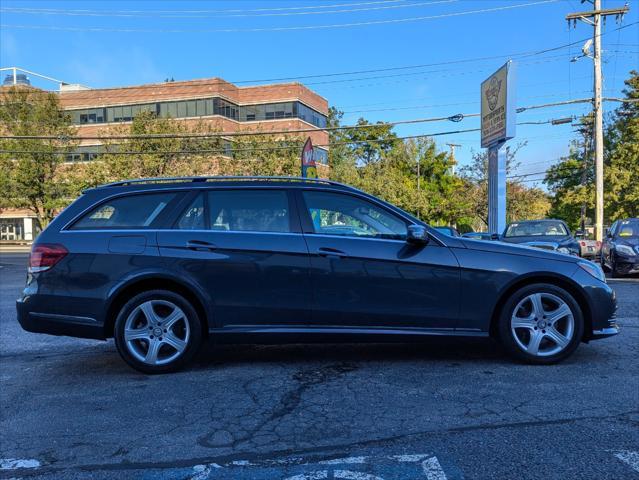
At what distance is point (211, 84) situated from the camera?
4744cm

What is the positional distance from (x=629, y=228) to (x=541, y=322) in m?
10.3

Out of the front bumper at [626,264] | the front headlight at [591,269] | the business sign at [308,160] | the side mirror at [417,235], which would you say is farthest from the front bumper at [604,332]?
the business sign at [308,160]

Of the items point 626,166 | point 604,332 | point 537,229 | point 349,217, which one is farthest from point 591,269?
point 626,166

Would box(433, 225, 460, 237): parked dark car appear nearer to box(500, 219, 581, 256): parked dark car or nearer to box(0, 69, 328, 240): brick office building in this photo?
box(500, 219, 581, 256): parked dark car

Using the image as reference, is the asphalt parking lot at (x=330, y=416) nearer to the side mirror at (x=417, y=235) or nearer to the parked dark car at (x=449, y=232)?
the side mirror at (x=417, y=235)

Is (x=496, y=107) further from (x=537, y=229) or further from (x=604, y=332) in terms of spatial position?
(x=604, y=332)

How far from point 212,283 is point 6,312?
19.4 ft

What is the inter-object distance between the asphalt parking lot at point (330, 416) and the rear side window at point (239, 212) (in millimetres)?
1327

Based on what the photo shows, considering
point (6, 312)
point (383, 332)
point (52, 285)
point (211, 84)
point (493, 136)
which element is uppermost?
point (211, 84)

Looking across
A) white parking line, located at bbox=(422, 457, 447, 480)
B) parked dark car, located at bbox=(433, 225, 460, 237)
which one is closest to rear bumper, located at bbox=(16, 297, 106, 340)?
white parking line, located at bbox=(422, 457, 447, 480)

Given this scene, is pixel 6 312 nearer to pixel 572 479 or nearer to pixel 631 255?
pixel 572 479

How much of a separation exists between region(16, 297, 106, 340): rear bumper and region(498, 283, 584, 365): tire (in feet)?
11.9

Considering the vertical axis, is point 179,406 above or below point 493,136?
below

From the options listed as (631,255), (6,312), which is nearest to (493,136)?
(631,255)
